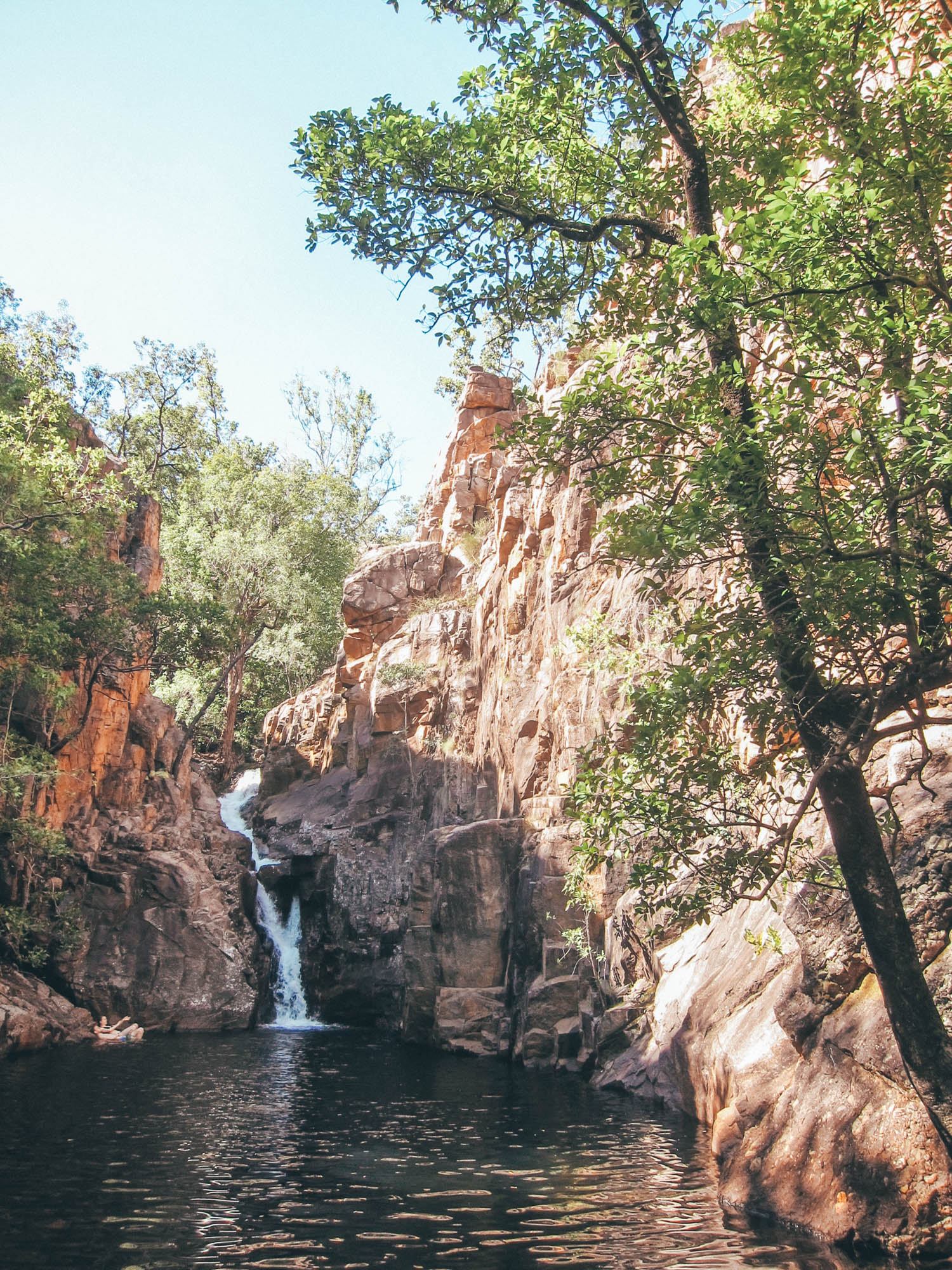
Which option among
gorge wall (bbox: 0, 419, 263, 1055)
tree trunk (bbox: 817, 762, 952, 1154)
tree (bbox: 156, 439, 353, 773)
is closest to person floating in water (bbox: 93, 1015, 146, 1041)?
gorge wall (bbox: 0, 419, 263, 1055)

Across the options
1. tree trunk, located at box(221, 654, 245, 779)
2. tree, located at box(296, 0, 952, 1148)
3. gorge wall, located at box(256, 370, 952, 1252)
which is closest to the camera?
tree, located at box(296, 0, 952, 1148)

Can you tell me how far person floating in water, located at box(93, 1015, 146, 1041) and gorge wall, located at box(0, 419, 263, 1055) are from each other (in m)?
0.49

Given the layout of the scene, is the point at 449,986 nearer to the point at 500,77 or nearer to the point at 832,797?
the point at 832,797

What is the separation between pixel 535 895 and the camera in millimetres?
27562

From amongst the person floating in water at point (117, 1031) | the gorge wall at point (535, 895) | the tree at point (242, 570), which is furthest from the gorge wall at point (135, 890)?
the tree at point (242, 570)

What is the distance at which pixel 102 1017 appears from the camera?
28922 millimetres

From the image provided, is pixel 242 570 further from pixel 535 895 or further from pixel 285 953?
pixel 535 895

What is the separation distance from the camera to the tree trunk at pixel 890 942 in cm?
838

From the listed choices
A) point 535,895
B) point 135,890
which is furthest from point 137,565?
point 535,895

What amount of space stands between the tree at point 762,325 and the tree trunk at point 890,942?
2cm

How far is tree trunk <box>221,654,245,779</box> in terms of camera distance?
52438 mm

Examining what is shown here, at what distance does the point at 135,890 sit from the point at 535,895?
47.1ft

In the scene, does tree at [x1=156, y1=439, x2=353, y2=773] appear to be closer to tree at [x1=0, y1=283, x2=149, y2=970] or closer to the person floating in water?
tree at [x1=0, y1=283, x2=149, y2=970]

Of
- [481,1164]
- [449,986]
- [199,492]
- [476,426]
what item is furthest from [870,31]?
[199,492]
